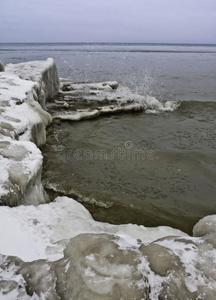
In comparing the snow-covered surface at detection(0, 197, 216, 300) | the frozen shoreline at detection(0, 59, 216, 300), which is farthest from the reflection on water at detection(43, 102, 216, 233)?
the snow-covered surface at detection(0, 197, 216, 300)

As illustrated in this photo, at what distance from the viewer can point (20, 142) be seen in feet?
13.4

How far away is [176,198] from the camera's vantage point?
4.27 metres

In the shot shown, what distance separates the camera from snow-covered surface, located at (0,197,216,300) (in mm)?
1677

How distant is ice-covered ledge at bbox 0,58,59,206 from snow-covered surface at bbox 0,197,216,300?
0.75 m

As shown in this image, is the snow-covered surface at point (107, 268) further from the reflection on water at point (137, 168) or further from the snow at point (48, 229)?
the reflection on water at point (137, 168)

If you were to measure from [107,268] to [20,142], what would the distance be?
115 inches

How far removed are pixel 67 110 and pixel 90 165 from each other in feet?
13.9

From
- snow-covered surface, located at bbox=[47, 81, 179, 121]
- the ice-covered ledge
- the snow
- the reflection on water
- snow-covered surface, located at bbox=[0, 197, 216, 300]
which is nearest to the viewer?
snow-covered surface, located at bbox=[0, 197, 216, 300]

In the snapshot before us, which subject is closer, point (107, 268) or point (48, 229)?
point (107, 268)

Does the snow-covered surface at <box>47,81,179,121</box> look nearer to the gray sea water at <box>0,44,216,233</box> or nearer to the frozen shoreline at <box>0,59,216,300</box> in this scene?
the gray sea water at <box>0,44,216,233</box>

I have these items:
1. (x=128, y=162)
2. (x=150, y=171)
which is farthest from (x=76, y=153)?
(x=150, y=171)

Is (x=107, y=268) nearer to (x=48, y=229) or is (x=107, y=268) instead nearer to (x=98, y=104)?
(x=48, y=229)

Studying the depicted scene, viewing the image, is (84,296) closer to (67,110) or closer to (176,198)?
(176,198)

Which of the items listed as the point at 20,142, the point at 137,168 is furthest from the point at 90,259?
the point at 137,168
